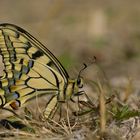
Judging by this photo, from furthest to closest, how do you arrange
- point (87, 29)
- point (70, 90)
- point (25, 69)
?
point (87, 29) → point (25, 69) → point (70, 90)

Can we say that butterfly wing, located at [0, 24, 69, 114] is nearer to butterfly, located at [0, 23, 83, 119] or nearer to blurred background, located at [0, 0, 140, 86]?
butterfly, located at [0, 23, 83, 119]

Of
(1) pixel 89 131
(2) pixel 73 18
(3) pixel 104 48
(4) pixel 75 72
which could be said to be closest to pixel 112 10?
(2) pixel 73 18

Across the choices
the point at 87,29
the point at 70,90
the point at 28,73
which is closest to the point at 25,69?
the point at 28,73

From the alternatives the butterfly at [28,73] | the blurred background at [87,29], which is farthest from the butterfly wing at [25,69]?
the blurred background at [87,29]

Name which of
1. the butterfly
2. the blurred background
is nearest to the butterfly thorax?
the butterfly

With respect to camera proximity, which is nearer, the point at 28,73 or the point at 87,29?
the point at 28,73

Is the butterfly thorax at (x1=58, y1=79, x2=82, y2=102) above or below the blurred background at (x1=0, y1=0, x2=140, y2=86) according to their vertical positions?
below

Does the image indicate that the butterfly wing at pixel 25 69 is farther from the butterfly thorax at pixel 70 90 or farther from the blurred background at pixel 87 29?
the blurred background at pixel 87 29

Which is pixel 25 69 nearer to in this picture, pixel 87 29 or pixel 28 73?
pixel 28 73
